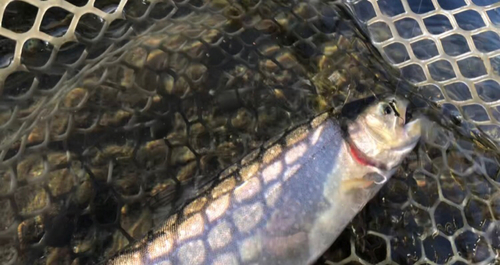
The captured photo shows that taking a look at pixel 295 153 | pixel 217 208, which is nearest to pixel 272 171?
pixel 295 153

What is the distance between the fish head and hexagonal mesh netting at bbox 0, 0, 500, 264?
0.21 m

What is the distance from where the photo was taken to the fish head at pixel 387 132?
195 centimetres

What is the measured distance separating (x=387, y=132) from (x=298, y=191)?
1.29ft

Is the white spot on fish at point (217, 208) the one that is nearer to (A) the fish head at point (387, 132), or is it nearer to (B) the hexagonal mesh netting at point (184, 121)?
(B) the hexagonal mesh netting at point (184, 121)

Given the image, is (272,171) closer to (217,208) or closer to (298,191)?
(298,191)

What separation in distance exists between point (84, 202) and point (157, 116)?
0.44 m

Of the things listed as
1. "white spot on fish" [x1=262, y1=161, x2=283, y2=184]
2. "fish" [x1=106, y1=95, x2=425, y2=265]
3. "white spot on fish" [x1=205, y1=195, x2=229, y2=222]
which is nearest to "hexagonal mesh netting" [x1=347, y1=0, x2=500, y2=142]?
"fish" [x1=106, y1=95, x2=425, y2=265]

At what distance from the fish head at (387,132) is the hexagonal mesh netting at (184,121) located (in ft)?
0.70

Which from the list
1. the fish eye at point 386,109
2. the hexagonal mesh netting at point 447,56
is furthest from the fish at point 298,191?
the hexagonal mesh netting at point 447,56

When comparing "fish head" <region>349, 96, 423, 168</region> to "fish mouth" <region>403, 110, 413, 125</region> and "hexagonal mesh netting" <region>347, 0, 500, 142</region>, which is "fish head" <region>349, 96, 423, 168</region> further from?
"hexagonal mesh netting" <region>347, 0, 500, 142</region>

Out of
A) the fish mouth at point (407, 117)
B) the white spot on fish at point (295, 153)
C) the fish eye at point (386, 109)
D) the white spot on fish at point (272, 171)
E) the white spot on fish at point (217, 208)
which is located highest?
the fish eye at point (386, 109)

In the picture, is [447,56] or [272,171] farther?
[447,56]

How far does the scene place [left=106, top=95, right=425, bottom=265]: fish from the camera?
6.21 feet

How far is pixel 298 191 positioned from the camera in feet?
6.46
